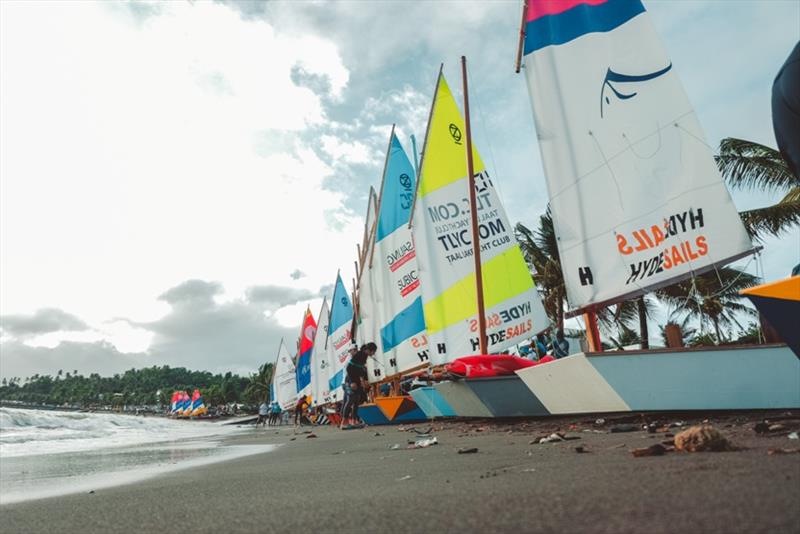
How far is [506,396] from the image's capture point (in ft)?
23.5

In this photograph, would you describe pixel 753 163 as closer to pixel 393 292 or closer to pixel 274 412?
pixel 393 292

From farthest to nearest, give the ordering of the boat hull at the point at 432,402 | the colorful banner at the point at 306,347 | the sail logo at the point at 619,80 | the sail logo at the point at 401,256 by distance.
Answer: the colorful banner at the point at 306,347 < the sail logo at the point at 401,256 < the boat hull at the point at 432,402 < the sail logo at the point at 619,80

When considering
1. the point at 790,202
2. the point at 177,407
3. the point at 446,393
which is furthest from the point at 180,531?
the point at 177,407

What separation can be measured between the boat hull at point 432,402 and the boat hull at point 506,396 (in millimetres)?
1648

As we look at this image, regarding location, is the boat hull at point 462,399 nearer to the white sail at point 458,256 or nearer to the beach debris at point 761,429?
the white sail at point 458,256

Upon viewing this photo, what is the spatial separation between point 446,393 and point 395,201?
29.6ft

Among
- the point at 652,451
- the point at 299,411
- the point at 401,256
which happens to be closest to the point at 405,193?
the point at 401,256

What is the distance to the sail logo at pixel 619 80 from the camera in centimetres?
661

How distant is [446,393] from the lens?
8.53 meters

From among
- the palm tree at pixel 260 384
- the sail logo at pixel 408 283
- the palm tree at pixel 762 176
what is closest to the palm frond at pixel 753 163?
the palm tree at pixel 762 176

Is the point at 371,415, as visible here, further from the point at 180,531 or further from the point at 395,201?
the point at 180,531

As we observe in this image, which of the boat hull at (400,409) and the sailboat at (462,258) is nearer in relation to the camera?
the sailboat at (462,258)

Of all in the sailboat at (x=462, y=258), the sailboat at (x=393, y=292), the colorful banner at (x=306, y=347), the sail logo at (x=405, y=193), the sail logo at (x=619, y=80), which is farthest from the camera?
the colorful banner at (x=306, y=347)

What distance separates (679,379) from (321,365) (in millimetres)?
25021
